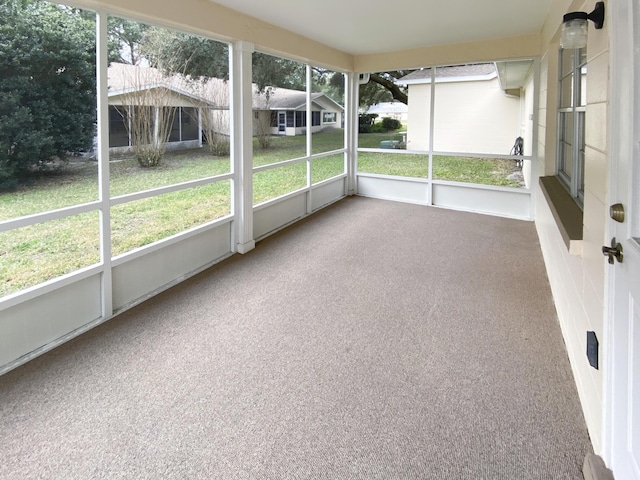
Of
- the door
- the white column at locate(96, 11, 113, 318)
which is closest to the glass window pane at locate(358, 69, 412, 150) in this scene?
the white column at locate(96, 11, 113, 318)

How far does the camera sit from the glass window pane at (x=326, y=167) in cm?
645

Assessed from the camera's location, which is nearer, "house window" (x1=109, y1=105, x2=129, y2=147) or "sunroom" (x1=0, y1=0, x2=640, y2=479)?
"sunroom" (x1=0, y1=0, x2=640, y2=479)

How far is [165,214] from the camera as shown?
371 cm

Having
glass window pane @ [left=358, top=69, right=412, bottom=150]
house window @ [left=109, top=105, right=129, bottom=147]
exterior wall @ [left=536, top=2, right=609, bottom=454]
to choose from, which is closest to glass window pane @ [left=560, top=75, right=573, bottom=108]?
exterior wall @ [left=536, top=2, right=609, bottom=454]

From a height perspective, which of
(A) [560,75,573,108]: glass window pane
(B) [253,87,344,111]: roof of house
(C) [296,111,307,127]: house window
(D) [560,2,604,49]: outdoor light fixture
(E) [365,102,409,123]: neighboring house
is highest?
(E) [365,102,409,123]: neighboring house

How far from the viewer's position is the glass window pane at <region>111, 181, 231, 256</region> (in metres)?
3.27

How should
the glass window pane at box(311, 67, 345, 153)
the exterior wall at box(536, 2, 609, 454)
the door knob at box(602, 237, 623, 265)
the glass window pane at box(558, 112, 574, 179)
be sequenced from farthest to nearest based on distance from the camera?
the glass window pane at box(311, 67, 345, 153)
the glass window pane at box(558, 112, 574, 179)
the exterior wall at box(536, 2, 609, 454)
the door knob at box(602, 237, 623, 265)

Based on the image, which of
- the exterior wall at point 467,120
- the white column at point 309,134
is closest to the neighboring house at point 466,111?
the exterior wall at point 467,120

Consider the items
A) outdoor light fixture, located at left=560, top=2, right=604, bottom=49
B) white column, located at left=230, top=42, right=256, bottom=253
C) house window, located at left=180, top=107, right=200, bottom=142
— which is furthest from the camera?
white column, located at left=230, top=42, right=256, bottom=253

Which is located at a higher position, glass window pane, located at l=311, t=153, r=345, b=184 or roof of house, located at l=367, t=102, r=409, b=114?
roof of house, located at l=367, t=102, r=409, b=114

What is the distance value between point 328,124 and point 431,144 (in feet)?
5.25

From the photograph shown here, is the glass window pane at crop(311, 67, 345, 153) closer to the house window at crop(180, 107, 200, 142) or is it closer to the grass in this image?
A: the grass

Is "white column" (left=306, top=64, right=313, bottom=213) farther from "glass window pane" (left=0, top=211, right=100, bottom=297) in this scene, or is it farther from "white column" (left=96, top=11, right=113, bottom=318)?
"glass window pane" (left=0, top=211, right=100, bottom=297)

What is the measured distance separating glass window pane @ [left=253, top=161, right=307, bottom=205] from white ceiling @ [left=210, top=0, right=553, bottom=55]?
5.27 feet
